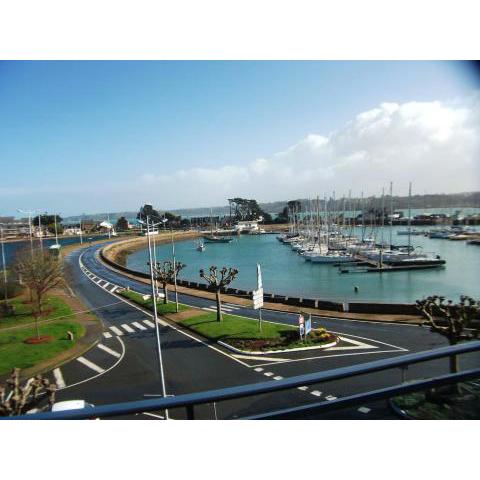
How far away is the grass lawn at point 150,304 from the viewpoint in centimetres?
1978

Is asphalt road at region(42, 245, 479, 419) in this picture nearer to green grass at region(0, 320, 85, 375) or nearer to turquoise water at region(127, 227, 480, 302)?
green grass at region(0, 320, 85, 375)

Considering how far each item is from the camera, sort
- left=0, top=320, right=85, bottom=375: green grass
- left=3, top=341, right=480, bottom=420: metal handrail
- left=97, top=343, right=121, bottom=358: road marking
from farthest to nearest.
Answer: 1. left=97, top=343, right=121, bottom=358: road marking
2. left=0, top=320, right=85, bottom=375: green grass
3. left=3, top=341, right=480, bottom=420: metal handrail

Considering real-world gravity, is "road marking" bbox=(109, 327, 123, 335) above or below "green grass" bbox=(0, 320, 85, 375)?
below

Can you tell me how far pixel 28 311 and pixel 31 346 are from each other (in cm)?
709

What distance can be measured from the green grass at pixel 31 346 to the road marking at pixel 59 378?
1.30m

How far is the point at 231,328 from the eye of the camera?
15625 mm

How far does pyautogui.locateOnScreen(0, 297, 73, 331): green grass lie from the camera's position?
64.5ft

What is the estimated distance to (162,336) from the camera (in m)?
15.7

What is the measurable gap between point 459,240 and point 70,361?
6351 centimetres

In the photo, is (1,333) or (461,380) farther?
(1,333)

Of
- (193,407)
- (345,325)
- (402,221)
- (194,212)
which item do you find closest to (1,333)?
(345,325)

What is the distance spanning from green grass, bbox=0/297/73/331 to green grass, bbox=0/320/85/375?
50.5 inches

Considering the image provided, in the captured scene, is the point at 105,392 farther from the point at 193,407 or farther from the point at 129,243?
the point at 129,243

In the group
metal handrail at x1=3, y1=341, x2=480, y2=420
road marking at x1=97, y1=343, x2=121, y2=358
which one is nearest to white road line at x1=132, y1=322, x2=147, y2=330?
road marking at x1=97, y1=343, x2=121, y2=358
